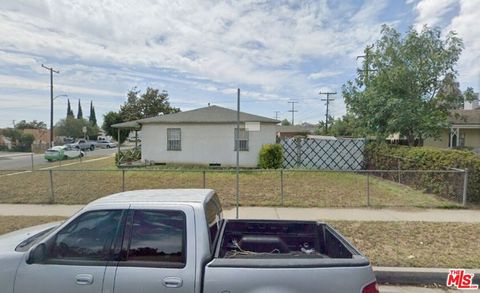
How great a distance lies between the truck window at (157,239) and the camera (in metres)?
2.89

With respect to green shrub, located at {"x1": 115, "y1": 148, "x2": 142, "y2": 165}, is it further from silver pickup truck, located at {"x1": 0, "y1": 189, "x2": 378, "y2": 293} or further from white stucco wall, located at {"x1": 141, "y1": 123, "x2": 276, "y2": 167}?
silver pickup truck, located at {"x1": 0, "y1": 189, "x2": 378, "y2": 293}

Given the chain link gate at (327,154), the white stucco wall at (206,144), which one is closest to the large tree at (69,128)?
the white stucco wall at (206,144)

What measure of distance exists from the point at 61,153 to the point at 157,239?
27.5 m

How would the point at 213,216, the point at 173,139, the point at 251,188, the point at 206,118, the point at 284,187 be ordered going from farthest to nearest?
1. the point at 173,139
2. the point at 206,118
3. the point at 284,187
4. the point at 251,188
5. the point at 213,216

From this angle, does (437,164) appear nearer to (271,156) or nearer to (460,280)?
(460,280)

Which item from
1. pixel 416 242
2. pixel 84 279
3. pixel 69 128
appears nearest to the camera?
pixel 84 279

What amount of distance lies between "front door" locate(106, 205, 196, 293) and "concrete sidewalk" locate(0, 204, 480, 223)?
495cm

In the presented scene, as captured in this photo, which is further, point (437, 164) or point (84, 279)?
point (437, 164)

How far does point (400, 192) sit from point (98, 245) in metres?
10.5

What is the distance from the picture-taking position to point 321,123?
232ft

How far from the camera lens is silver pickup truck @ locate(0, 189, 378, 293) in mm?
2707

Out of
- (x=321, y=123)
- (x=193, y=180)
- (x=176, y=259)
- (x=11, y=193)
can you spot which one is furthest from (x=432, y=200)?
(x=321, y=123)

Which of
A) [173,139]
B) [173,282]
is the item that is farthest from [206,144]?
[173,282]

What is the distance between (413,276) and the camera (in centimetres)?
474
